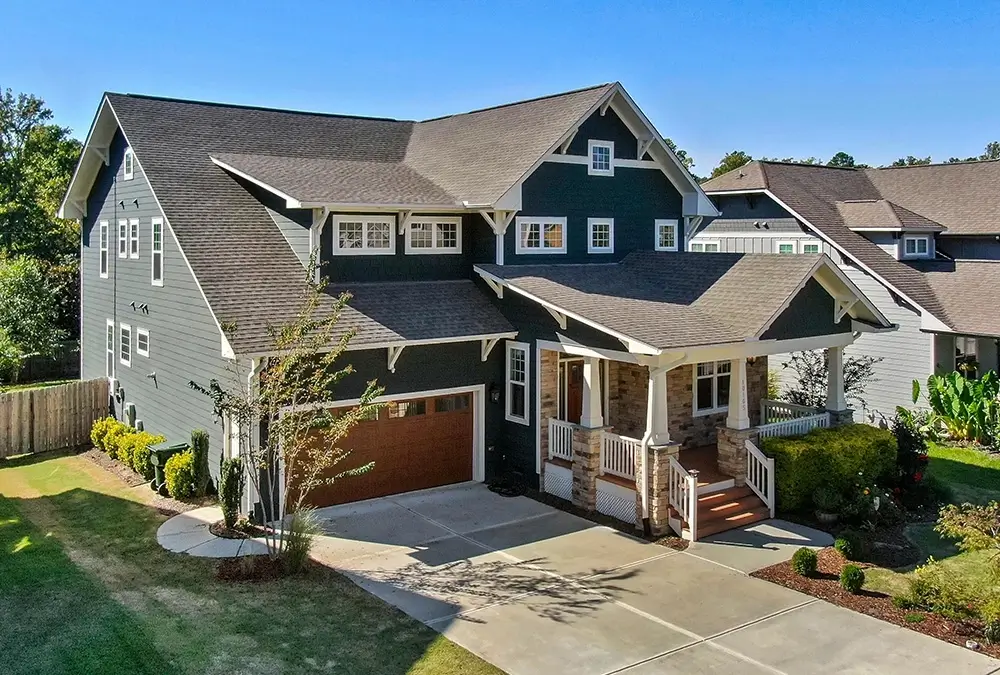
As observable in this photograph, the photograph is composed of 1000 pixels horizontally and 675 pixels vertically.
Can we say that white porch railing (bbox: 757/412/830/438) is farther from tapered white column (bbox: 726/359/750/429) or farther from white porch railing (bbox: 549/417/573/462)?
white porch railing (bbox: 549/417/573/462)

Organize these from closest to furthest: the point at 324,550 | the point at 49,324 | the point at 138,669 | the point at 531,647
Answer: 1. the point at 138,669
2. the point at 531,647
3. the point at 324,550
4. the point at 49,324

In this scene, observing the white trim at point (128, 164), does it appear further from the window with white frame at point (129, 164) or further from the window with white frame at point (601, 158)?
the window with white frame at point (601, 158)

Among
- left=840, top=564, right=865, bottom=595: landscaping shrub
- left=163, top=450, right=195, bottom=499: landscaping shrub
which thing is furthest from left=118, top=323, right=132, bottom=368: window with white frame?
left=840, top=564, right=865, bottom=595: landscaping shrub

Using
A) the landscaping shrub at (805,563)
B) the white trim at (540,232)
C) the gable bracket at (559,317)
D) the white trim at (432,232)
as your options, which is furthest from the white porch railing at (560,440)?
the landscaping shrub at (805,563)

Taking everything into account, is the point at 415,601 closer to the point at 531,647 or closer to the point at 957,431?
the point at 531,647

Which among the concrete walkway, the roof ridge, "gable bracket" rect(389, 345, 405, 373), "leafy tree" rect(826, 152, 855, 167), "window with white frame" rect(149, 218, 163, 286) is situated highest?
"leafy tree" rect(826, 152, 855, 167)

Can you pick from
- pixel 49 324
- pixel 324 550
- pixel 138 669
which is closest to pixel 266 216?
pixel 324 550
